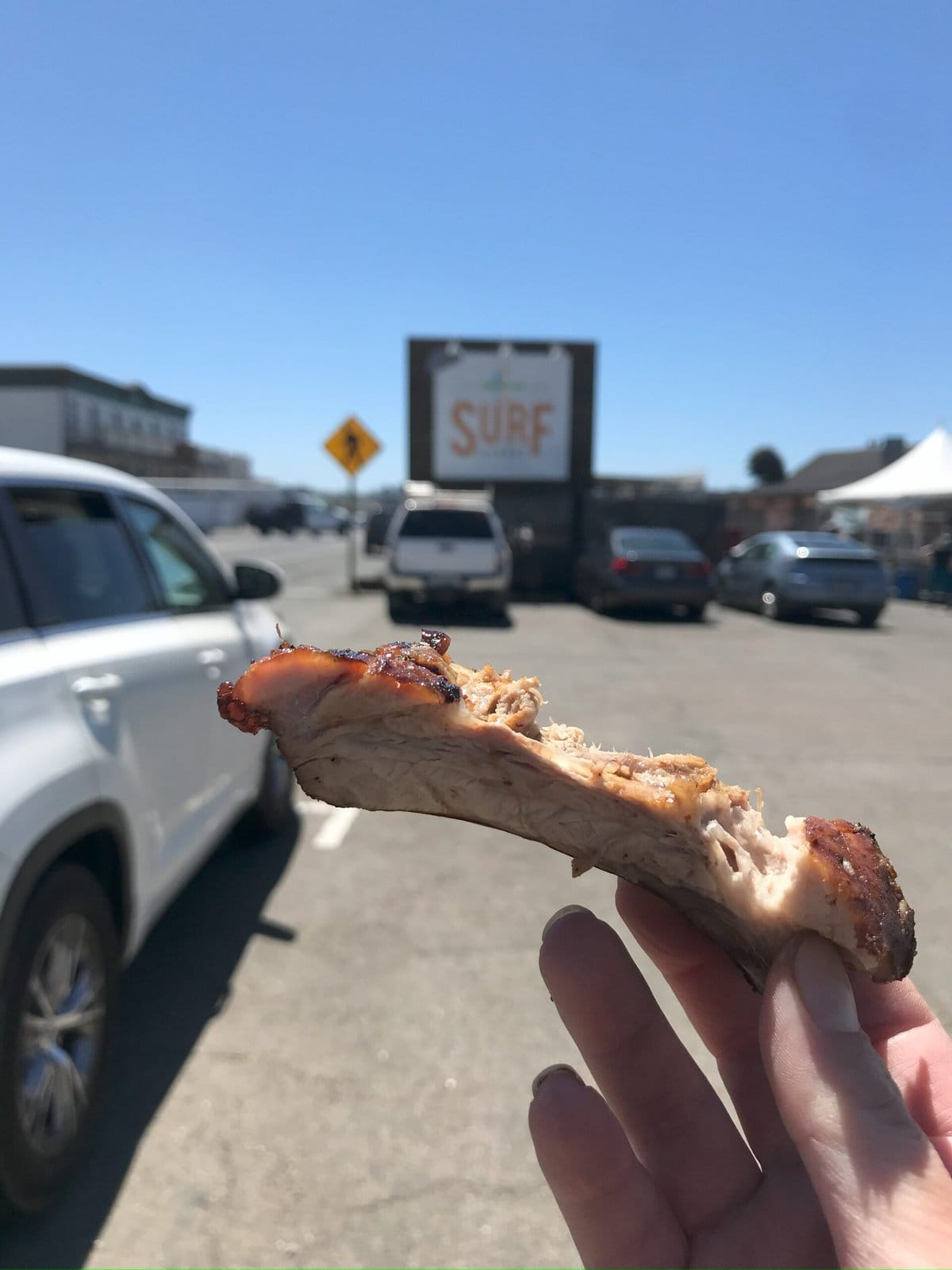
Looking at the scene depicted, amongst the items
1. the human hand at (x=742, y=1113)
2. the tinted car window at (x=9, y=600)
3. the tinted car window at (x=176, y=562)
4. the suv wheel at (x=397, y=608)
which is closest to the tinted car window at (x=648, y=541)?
the suv wheel at (x=397, y=608)

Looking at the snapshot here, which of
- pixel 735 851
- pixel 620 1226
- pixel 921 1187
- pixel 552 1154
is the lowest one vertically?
pixel 620 1226

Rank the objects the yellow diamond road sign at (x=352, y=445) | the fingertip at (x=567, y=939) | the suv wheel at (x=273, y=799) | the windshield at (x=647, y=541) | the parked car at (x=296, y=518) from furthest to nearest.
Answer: the parked car at (x=296, y=518) → the yellow diamond road sign at (x=352, y=445) → the windshield at (x=647, y=541) → the suv wheel at (x=273, y=799) → the fingertip at (x=567, y=939)

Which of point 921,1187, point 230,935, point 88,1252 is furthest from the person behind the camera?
point 230,935

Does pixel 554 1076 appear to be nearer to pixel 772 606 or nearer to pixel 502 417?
pixel 772 606

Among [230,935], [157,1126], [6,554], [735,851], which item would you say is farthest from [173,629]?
[735,851]

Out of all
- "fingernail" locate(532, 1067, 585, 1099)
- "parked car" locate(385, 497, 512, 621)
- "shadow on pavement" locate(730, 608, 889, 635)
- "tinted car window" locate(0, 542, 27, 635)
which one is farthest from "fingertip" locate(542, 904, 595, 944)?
"shadow on pavement" locate(730, 608, 889, 635)

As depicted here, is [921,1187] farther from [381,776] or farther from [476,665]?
[476,665]

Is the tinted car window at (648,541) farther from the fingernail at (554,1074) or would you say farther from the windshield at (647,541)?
the fingernail at (554,1074)
